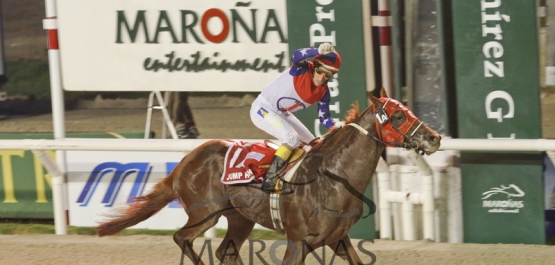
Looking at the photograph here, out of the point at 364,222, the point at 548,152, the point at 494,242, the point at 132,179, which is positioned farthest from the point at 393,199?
the point at 132,179

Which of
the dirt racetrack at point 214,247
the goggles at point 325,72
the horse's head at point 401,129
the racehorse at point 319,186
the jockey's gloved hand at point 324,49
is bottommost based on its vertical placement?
Answer: the dirt racetrack at point 214,247

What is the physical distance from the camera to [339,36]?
6.28 metres

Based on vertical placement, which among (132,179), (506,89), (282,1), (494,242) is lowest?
(494,242)

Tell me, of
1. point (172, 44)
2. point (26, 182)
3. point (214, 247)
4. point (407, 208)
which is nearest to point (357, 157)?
point (407, 208)

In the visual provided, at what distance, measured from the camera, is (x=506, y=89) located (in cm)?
600

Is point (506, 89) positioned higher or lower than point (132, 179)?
higher

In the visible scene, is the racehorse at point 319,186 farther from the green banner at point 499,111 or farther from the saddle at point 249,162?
the green banner at point 499,111

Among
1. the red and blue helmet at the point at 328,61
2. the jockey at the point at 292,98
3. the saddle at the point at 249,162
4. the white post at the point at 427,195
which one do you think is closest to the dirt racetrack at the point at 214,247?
the white post at the point at 427,195

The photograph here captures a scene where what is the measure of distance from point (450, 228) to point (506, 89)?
3.59ft

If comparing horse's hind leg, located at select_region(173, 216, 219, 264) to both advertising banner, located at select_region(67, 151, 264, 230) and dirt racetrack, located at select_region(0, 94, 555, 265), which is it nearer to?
dirt racetrack, located at select_region(0, 94, 555, 265)

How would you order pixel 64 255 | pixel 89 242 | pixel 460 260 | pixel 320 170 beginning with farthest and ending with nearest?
pixel 89 242, pixel 64 255, pixel 460 260, pixel 320 170

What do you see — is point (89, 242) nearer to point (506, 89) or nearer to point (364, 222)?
point (364, 222)

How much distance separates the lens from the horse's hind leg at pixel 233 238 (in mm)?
5371

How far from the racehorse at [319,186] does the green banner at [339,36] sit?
1295mm
